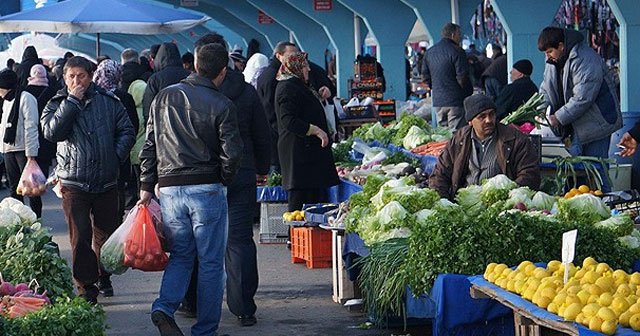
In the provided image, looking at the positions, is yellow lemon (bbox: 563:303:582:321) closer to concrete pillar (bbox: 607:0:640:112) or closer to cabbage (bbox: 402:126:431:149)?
cabbage (bbox: 402:126:431:149)

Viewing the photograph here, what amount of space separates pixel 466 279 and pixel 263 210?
18.9 feet

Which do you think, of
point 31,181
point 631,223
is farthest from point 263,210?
point 631,223

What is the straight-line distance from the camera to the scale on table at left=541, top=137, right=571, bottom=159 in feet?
34.7

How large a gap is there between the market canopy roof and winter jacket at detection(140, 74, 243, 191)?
35.0ft

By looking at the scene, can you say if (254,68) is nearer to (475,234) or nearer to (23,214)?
(23,214)

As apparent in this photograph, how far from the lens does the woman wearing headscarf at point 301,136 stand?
35.2ft

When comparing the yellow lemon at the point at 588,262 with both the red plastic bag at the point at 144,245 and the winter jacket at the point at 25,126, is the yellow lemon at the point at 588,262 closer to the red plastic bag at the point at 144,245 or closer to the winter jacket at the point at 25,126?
the red plastic bag at the point at 144,245

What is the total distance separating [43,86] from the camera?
45.5 ft

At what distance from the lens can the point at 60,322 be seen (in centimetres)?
601

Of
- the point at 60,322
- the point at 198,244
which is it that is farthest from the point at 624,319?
the point at 198,244

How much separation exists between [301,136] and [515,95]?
3.93 meters

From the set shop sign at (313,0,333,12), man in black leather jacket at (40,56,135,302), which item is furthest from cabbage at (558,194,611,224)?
shop sign at (313,0,333,12)

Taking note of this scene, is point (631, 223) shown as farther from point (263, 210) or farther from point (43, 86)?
point (43, 86)

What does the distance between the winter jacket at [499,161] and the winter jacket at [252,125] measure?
138 centimetres
